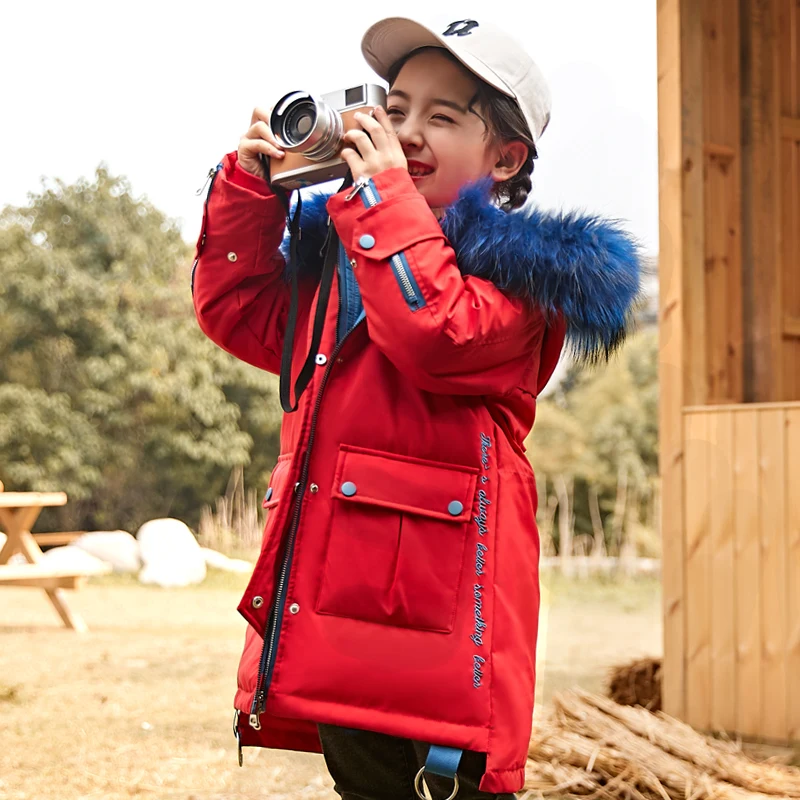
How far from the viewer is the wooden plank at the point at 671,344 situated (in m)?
2.56

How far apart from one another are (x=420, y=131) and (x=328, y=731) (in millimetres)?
616

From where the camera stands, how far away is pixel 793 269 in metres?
2.99

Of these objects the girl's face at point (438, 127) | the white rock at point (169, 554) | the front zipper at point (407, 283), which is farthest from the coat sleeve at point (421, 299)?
the white rock at point (169, 554)

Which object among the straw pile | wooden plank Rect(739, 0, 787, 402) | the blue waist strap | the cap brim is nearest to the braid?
the cap brim

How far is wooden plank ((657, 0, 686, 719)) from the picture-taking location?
2.56m

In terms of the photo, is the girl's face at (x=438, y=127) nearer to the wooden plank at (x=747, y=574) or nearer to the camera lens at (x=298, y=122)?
the camera lens at (x=298, y=122)

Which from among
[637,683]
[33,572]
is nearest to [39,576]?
[33,572]

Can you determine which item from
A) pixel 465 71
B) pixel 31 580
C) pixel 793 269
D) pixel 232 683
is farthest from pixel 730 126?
pixel 31 580

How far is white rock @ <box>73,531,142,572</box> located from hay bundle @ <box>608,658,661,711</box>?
3.45m

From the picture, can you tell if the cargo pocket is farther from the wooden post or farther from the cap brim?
the wooden post

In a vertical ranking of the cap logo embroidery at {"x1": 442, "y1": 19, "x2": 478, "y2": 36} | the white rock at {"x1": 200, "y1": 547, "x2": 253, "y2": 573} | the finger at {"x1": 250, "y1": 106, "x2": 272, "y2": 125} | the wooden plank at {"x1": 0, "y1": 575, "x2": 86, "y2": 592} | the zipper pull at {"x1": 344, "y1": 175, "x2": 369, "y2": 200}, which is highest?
the cap logo embroidery at {"x1": 442, "y1": 19, "x2": 478, "y2": 36}

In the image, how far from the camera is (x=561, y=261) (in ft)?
3.16

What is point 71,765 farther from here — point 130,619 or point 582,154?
point 582,154

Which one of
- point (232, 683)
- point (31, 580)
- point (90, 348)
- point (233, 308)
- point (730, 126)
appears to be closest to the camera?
point (233, 308)
